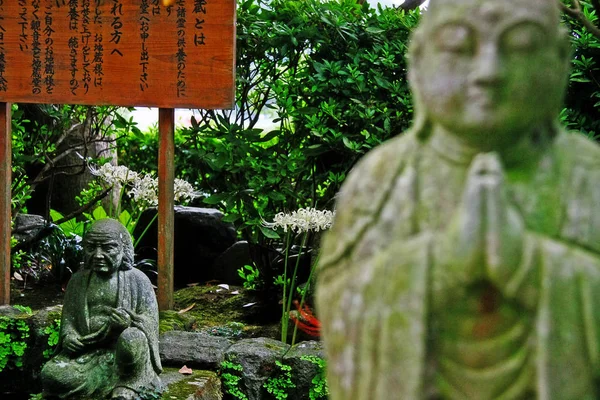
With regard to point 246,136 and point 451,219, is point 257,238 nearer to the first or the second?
point 246,136

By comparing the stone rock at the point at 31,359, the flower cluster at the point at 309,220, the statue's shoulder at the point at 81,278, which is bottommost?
the stone rock at the point at 31,359

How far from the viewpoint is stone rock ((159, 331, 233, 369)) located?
6.03 meters

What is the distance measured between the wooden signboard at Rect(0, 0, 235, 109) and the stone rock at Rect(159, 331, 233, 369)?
1.81 metres

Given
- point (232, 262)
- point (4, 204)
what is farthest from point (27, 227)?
point (232, 262)

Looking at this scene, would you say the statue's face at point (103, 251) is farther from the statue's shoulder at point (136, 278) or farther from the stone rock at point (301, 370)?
the stone rock at point (301, 370)

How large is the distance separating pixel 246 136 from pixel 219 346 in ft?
6.28

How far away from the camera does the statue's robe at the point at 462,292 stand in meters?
2.03

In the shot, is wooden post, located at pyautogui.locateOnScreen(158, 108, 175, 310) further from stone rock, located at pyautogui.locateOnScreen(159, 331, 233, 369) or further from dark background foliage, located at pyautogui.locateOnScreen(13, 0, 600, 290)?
stone rock, located at pyautogui.locateOnScreen(159, 331, 233, 369)

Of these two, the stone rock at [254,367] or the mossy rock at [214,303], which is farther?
the mossy rock at [214,303]

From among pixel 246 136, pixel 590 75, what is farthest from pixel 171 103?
pixel 590 75

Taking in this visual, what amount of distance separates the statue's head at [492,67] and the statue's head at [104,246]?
3.72m

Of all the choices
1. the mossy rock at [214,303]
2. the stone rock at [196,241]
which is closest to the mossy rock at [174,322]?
the mossy rock at [214,303]

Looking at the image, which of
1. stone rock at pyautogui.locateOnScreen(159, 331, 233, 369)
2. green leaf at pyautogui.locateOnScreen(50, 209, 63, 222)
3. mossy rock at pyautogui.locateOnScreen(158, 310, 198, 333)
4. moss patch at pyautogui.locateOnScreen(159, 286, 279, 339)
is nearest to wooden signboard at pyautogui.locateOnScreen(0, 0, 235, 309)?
mossy rock at pyautogui.locateOnScreen(158, 310, 198, 333)

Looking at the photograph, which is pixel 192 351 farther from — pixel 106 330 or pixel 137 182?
pixel 137 182
